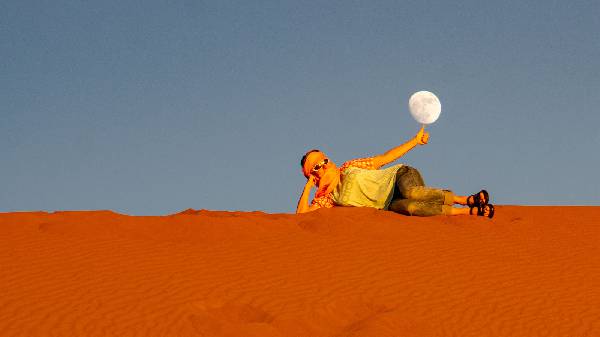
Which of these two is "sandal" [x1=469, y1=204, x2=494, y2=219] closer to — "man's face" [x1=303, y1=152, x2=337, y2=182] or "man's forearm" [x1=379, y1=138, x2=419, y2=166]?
"man's forearm" [x1=379, y1=138, x2=419, y2=166]

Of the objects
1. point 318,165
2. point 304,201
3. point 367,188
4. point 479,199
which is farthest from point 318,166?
point 479,199

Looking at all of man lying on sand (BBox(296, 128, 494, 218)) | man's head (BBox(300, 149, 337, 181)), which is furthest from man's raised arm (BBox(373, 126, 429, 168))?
man's head (BBox(300, 149, 337, 181))

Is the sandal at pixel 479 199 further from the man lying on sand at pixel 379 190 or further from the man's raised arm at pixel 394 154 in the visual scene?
the man's raised arm at pixel 394 154

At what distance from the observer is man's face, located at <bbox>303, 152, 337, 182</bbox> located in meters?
12.8

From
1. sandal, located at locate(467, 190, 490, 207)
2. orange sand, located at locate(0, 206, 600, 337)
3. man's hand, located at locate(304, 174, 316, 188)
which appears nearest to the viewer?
orange sand, located at locate(0, 206, 600, 337)

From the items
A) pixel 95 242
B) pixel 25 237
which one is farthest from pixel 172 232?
pixel 25 237

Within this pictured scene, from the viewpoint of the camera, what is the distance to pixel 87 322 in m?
7.59

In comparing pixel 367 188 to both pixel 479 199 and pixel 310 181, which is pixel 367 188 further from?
pixel 479 199

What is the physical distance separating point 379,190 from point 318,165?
1.15 metres

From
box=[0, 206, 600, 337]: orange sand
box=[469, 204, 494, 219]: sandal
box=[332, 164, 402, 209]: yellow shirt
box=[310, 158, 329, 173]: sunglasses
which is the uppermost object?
box=[310, 158, 329, 173]: sunglasses

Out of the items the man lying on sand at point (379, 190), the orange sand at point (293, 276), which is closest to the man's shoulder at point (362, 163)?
the man lying on sand at point (379, 190)

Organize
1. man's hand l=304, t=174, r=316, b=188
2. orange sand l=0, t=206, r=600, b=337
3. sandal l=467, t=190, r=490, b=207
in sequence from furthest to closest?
1. man's hand l=304, t=174, r=316, b=188
2. sandal l=467, t=190, r=490, b=207
3. orange sand l=0, t=206, r=600, b=337

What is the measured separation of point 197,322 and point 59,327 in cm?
138

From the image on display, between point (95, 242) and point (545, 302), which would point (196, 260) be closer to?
point (95, 242)
